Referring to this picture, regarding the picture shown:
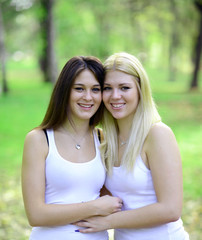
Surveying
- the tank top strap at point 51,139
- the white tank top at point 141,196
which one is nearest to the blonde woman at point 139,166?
the white tank top at point 141,196

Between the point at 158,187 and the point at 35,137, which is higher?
the point at 35,137

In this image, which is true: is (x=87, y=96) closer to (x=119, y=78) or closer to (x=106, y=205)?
(x=119, y=78)

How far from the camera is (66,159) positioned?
7.79 ft

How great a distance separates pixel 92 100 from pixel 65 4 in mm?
17073

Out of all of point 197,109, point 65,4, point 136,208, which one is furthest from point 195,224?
point 65,4

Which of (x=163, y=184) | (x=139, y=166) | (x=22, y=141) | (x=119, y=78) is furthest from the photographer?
(x=22, y=141)

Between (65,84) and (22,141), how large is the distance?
7341 millimetres

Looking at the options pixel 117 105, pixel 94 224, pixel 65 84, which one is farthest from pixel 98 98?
pixel 94 224

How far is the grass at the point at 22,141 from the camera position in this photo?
15.8 ft

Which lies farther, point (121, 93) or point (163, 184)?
point (121, 93)

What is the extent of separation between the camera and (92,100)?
8.16ft

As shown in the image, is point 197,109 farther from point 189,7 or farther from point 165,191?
point 165,191

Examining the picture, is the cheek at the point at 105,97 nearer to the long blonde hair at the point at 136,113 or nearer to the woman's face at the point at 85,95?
the woman's face at the point at 85,95

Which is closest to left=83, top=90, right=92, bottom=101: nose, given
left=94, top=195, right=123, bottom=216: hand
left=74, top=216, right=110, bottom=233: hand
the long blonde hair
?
the long blonde hair
